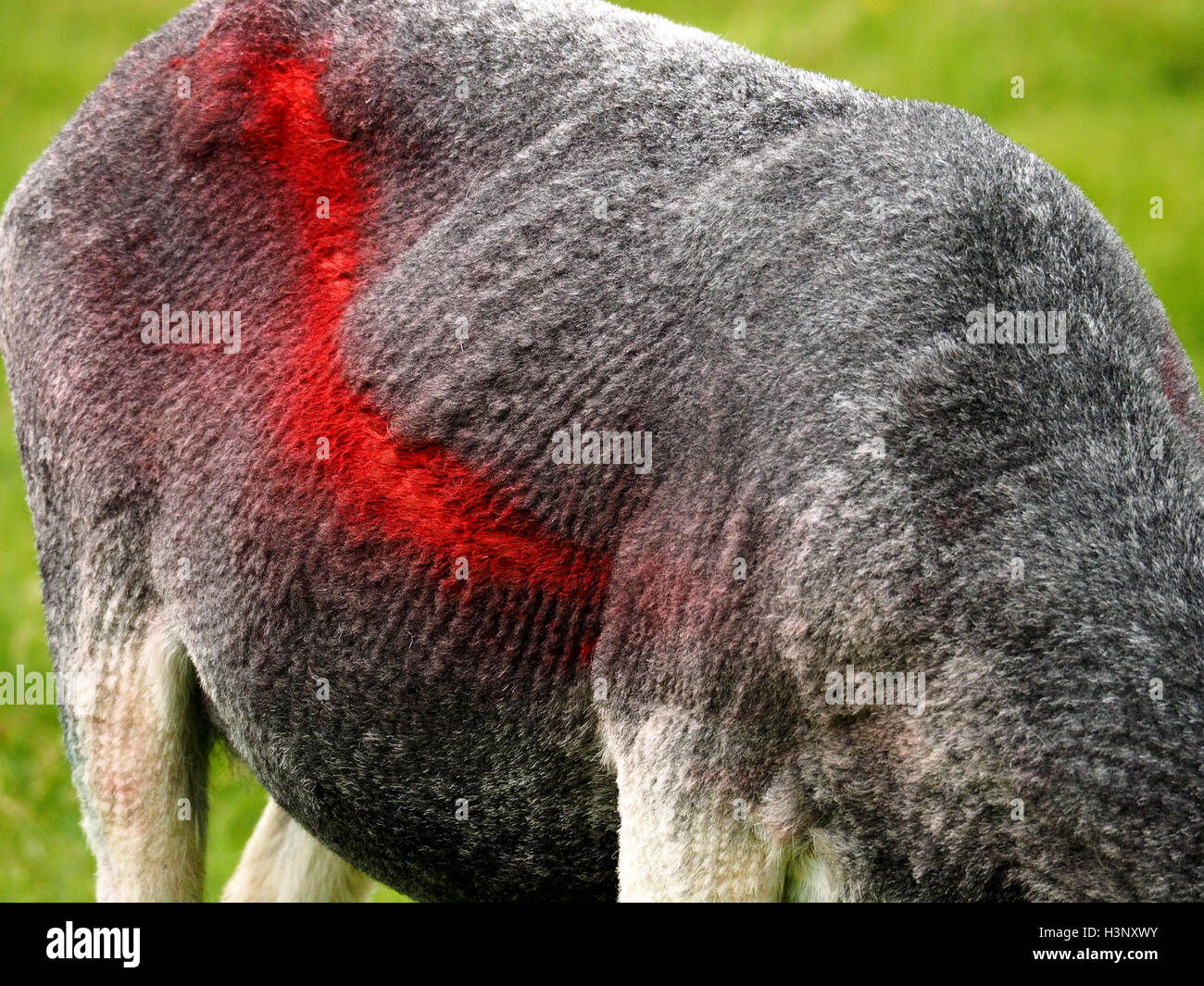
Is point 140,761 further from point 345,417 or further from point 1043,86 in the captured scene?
point 1043,86

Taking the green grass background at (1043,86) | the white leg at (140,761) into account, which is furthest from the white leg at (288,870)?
the green grass background at (1043,86)

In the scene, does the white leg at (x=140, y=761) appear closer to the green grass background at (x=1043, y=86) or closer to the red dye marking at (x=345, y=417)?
the red dye marking at (x=345, y=417)

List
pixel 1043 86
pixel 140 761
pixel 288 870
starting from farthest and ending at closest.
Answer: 1. pixel 1043 86
2. pixel 288 870
3. pixel 140 761

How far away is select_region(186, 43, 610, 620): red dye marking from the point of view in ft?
10.6

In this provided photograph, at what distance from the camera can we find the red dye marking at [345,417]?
3225 millimetres

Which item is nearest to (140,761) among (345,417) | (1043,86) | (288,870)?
(288,870)

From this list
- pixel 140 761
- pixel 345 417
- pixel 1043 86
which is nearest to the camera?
pixel 345 417

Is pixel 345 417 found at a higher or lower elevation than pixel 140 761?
higher

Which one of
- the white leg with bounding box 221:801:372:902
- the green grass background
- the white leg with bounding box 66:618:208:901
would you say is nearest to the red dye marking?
the white leg with bounding box 66:618:208:901

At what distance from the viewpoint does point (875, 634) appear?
108 inches

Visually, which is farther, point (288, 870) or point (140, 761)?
point (288, 870)

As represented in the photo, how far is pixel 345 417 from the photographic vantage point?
351cm

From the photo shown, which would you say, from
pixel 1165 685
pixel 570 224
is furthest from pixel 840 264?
pixel 1165 685
